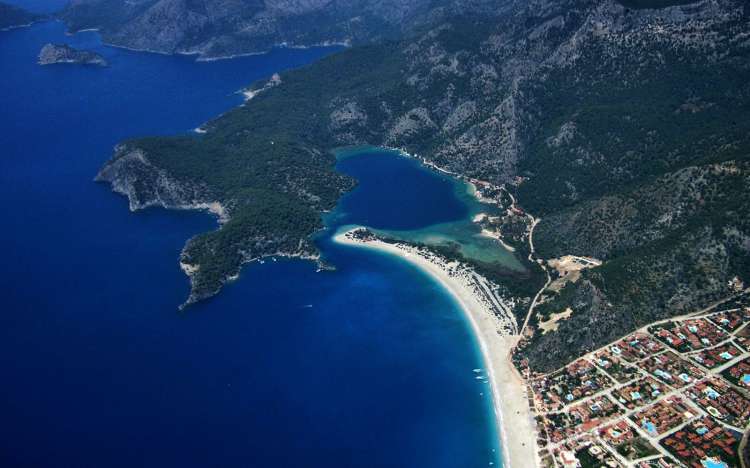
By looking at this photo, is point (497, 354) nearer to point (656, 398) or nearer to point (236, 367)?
point (656, 398)

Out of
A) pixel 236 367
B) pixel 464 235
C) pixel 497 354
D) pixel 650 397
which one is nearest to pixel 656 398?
pixel 650 397

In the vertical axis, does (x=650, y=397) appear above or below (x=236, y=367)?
below

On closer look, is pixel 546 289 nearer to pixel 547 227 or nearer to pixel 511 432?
pixel 547 227

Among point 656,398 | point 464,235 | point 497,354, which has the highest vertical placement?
point 464,235

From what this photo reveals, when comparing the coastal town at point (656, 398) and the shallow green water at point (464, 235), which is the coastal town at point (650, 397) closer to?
the coastal town at point (656, 398)

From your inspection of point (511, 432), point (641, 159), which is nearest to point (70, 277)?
point (511, 432)

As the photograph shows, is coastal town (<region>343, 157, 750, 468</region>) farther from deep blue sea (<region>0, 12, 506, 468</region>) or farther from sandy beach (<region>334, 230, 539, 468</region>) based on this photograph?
deep blue sea (<region>0, 12, 506, 468</region>)

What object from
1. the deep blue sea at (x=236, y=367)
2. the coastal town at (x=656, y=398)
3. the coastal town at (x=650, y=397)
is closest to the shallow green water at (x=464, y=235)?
the deep blue sea at (x=236, y=367)

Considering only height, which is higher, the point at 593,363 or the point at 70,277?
the point at 70,277
